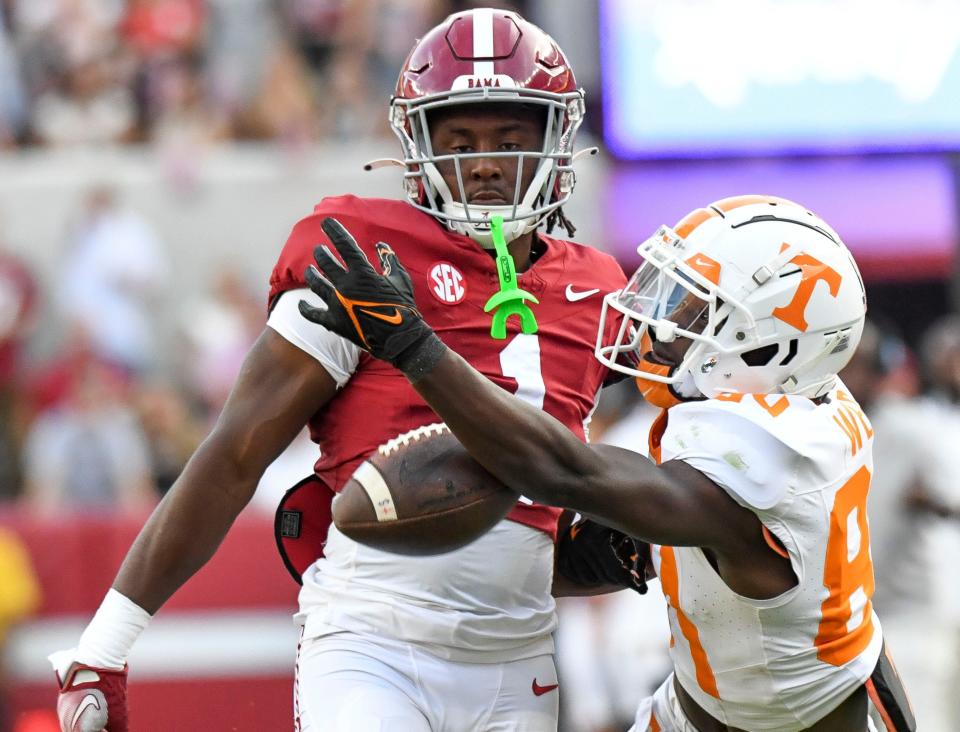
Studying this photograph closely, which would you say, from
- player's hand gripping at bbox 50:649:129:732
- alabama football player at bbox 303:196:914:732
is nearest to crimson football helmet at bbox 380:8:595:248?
alabama football player at bbox 303:196:914:732

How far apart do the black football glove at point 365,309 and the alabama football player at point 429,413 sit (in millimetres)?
426

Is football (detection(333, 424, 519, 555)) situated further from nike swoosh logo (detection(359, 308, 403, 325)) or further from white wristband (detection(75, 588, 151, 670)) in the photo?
white wristband (detection(75, 588, 151, 670))

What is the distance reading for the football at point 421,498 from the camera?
2650 millimetres

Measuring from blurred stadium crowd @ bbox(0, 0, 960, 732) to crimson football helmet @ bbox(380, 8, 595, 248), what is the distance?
2486mm

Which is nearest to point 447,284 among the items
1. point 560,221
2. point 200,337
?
point 560,221

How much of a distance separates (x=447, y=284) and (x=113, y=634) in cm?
96

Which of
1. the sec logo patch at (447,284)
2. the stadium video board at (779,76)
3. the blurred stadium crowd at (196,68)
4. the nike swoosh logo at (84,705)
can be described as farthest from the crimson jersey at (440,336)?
the stadium video board at (779,76)

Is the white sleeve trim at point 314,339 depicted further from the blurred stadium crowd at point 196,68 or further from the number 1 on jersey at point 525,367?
the blurred stadium crowd at point 196,68

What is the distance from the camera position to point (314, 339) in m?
2.96

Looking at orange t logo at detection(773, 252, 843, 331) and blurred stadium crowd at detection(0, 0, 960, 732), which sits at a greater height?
orange t logo at detection(773, 252, 843, 331)

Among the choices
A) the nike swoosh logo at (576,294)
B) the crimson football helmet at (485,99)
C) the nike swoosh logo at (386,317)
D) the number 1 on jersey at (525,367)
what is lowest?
the number 1 on jersey at (525,367)

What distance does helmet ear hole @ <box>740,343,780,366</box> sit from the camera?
2859mm

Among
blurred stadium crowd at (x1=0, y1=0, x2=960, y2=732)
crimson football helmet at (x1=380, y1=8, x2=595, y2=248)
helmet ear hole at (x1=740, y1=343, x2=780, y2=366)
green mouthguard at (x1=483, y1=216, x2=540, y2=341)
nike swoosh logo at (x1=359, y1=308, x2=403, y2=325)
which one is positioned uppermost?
crimson football helmet at (x1=380, y1=8, x2=595, y2=248)

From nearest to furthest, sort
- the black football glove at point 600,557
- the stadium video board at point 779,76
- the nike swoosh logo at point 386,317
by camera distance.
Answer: the nike swoosh logo at point 386,317
the black football glove at point 600,557
the stadium video board at point 779,76
